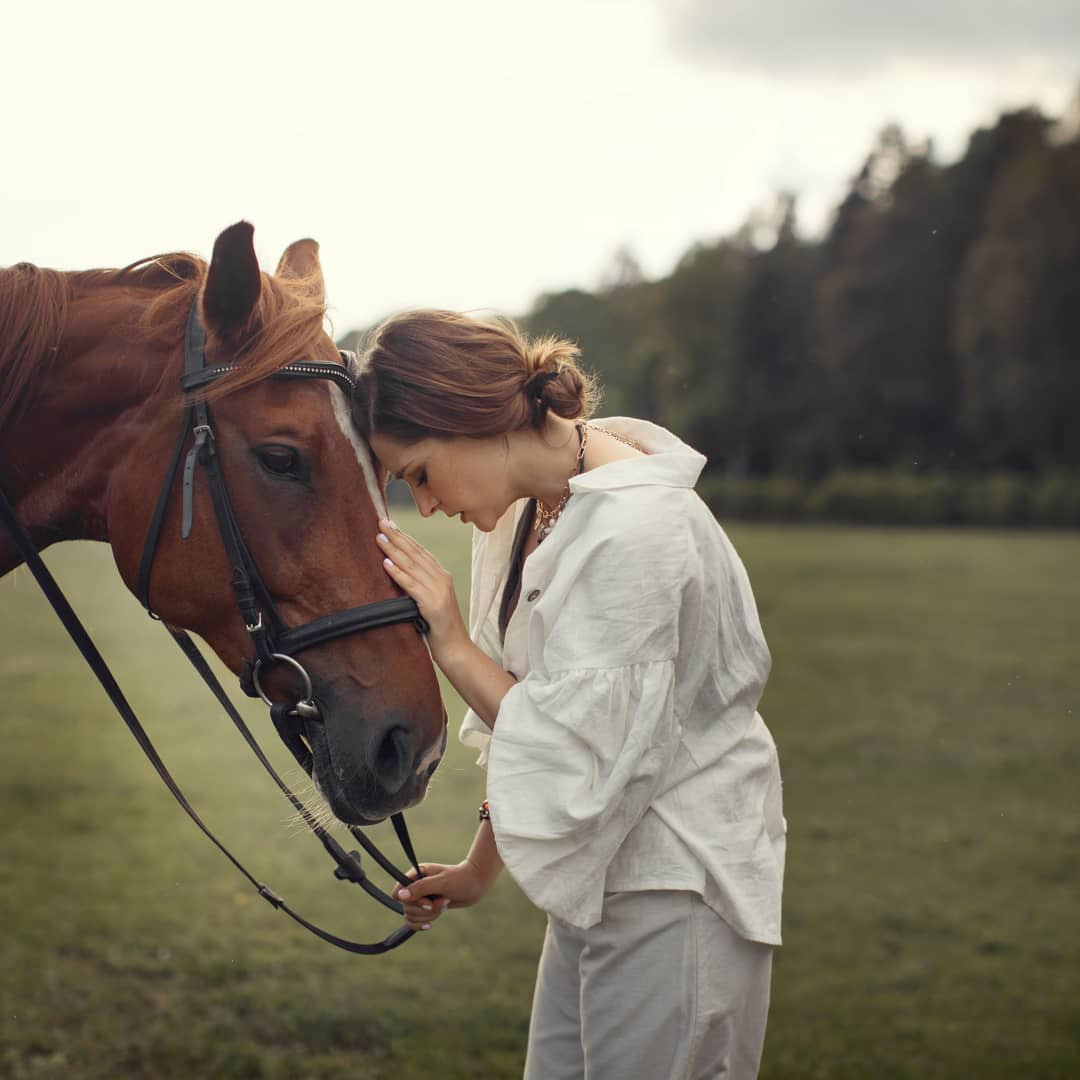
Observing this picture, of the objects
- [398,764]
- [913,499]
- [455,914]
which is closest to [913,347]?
[913,499]

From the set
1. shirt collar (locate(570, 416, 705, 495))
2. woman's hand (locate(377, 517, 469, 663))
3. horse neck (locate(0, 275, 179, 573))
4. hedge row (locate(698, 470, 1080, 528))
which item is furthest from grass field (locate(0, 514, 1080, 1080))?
hedge row (locate(698, 470, 1080, 528))

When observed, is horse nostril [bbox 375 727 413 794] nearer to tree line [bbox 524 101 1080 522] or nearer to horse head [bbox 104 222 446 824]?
horse head [bbox 104 222 446 824]

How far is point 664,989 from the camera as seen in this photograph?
1.82 metres

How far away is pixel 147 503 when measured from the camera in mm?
2098

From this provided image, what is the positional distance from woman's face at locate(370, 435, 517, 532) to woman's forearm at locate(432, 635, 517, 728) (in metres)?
0.24

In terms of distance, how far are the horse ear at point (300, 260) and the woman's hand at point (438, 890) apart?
4.12 ft

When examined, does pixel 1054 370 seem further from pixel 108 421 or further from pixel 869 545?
pixel 108 421

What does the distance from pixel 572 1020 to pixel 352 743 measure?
66 cm

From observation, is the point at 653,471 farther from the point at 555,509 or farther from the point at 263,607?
the point at 263,607

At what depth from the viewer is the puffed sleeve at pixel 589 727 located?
171 cm

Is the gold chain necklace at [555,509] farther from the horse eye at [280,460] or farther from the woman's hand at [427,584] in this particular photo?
the horse eye at [280,460]

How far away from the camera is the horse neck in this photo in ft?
7.06

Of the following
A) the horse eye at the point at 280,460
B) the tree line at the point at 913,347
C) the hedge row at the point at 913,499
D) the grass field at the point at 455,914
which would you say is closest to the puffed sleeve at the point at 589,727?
the horse eye at the point at 280,460

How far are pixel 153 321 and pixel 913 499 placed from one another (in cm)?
3502
